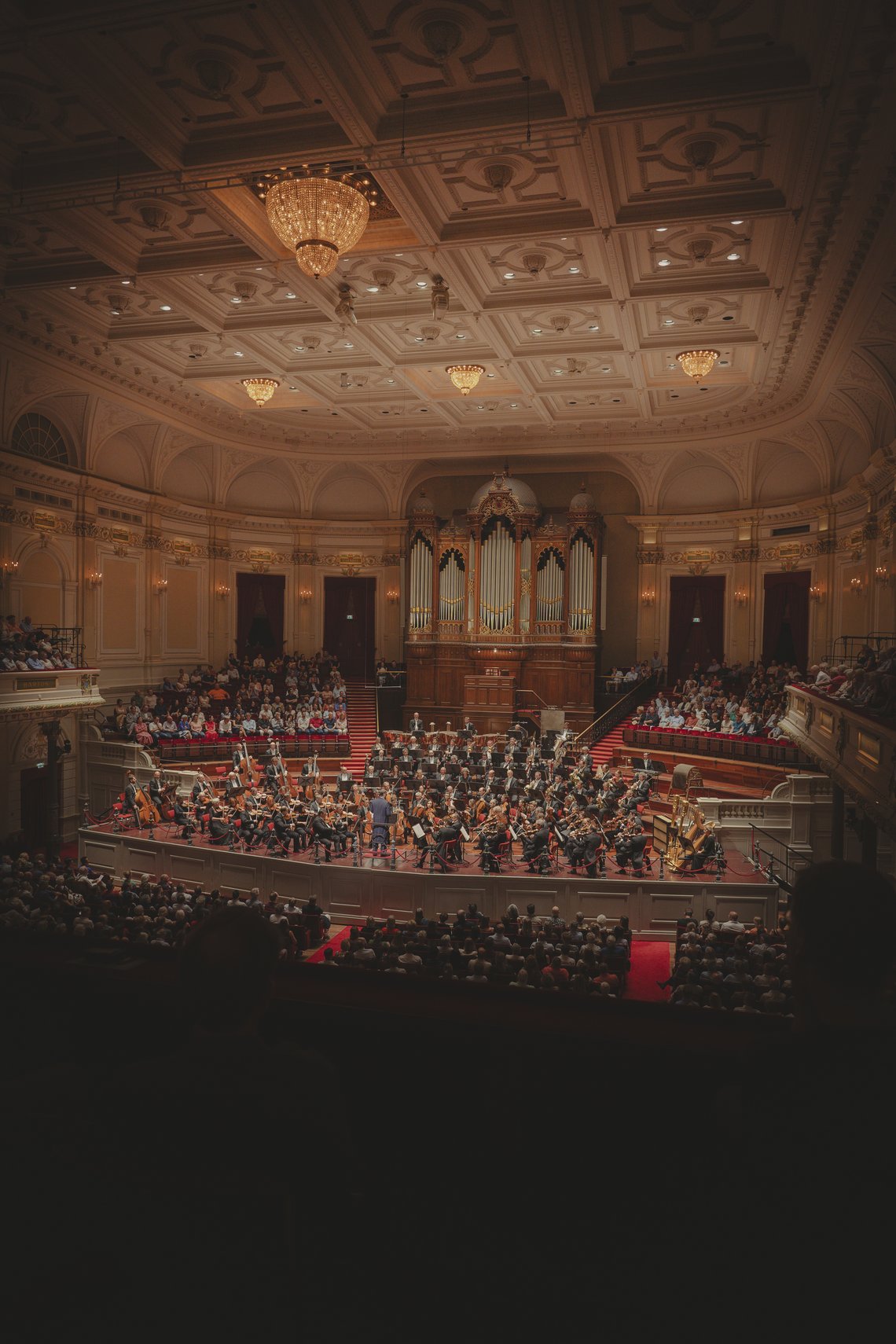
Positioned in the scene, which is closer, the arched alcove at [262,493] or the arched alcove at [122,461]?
the arched alcove at [122,461]

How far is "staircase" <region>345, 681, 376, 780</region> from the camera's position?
20.0m

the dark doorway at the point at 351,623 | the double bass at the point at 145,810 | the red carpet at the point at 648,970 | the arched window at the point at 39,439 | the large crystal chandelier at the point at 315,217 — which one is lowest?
the red carpet at the point at 648,970

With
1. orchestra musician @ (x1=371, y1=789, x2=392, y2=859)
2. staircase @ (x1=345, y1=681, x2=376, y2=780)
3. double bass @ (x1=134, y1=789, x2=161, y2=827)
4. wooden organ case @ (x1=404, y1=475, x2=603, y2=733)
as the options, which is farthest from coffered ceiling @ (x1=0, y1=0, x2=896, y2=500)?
staircase @ (x1=345, y1=681, x2=376, y2=780)

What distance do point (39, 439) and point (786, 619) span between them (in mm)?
18001

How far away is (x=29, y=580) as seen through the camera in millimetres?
17672

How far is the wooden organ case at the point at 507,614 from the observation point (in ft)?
72.0

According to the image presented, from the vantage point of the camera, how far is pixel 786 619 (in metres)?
21.6

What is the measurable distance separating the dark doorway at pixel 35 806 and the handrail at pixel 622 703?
1143 cm

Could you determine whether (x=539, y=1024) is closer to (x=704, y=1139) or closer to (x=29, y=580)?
(x=704, y=1139)

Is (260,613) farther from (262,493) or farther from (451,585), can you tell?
(451,585)

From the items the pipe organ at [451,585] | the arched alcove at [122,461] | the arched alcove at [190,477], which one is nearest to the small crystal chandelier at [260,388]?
the arched alcove at [122,461]

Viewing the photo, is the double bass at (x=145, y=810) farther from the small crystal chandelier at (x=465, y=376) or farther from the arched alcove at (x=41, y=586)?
the small crystal chandelier at (x=465, y=376)

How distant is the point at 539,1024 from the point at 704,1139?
0.34 metres

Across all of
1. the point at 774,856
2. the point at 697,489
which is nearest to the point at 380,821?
the point at 774,856
